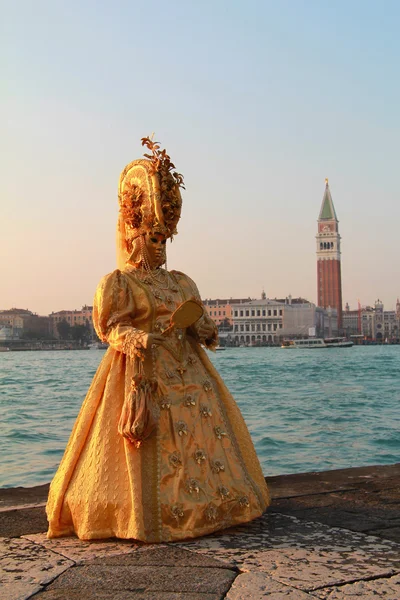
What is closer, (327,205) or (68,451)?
(68,451)

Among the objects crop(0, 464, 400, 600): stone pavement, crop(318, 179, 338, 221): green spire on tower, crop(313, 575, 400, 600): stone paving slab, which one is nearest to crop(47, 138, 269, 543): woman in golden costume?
crop(0, 464, 400, 600): stone pavement

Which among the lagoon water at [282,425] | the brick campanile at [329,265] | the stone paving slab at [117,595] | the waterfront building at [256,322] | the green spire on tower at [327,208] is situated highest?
the green spire on tower at [327,208]

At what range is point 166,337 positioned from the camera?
11.2 ft

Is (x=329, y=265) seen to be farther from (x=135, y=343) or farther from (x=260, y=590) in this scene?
(x=260, y=590)

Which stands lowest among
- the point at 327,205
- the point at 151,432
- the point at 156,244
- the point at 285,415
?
the point at 285,415

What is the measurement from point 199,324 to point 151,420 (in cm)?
56

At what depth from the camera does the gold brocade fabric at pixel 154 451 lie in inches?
122

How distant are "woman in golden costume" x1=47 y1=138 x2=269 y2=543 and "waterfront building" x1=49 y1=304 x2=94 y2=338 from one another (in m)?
95.3

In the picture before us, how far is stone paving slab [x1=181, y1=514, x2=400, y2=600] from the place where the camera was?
2586 mm

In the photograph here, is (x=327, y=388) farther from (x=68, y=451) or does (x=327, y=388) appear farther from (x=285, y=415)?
(x=68, y=451)

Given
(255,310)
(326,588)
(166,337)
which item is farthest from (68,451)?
(255,310)

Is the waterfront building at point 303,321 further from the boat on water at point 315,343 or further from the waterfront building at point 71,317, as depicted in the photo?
the waterfront building at point 71,317

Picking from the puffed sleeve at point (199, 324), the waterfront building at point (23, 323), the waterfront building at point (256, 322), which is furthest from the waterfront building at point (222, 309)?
the puffed sleeve at point (199, 324)

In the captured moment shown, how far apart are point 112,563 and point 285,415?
1206 cm
